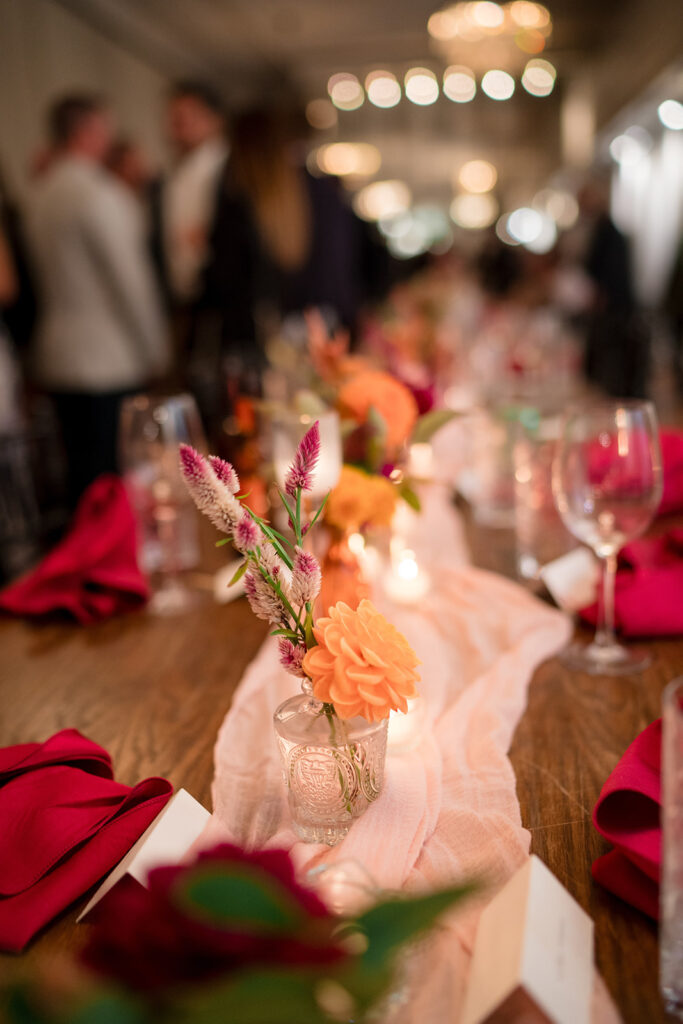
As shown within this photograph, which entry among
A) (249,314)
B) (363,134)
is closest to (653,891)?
(249,314)

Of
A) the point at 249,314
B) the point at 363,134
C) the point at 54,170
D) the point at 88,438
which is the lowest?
the point at 88,438

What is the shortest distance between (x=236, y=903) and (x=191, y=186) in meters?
3.40

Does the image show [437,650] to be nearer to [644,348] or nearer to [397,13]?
[644,348]

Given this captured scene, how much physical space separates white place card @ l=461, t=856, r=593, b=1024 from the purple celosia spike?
0.29m

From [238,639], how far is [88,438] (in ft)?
7.66

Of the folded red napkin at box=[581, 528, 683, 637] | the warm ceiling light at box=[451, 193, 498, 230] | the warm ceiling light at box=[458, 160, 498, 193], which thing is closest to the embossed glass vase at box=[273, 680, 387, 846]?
the folded red napkin at box=[581, 528, 683, 637]

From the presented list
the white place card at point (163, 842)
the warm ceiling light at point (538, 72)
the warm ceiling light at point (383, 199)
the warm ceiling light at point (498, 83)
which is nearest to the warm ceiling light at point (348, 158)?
the warm ceiling light at point (383, 199)

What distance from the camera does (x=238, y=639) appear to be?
1038 millimetres

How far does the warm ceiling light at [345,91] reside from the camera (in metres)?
12.1

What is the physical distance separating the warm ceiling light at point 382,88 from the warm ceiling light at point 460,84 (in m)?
0.75

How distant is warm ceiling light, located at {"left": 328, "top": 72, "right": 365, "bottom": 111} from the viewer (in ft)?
39.6

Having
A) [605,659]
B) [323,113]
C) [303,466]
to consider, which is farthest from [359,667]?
[323,113]

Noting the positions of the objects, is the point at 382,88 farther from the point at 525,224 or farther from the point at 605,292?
the point at 525,224

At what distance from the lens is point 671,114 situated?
29.1ft
